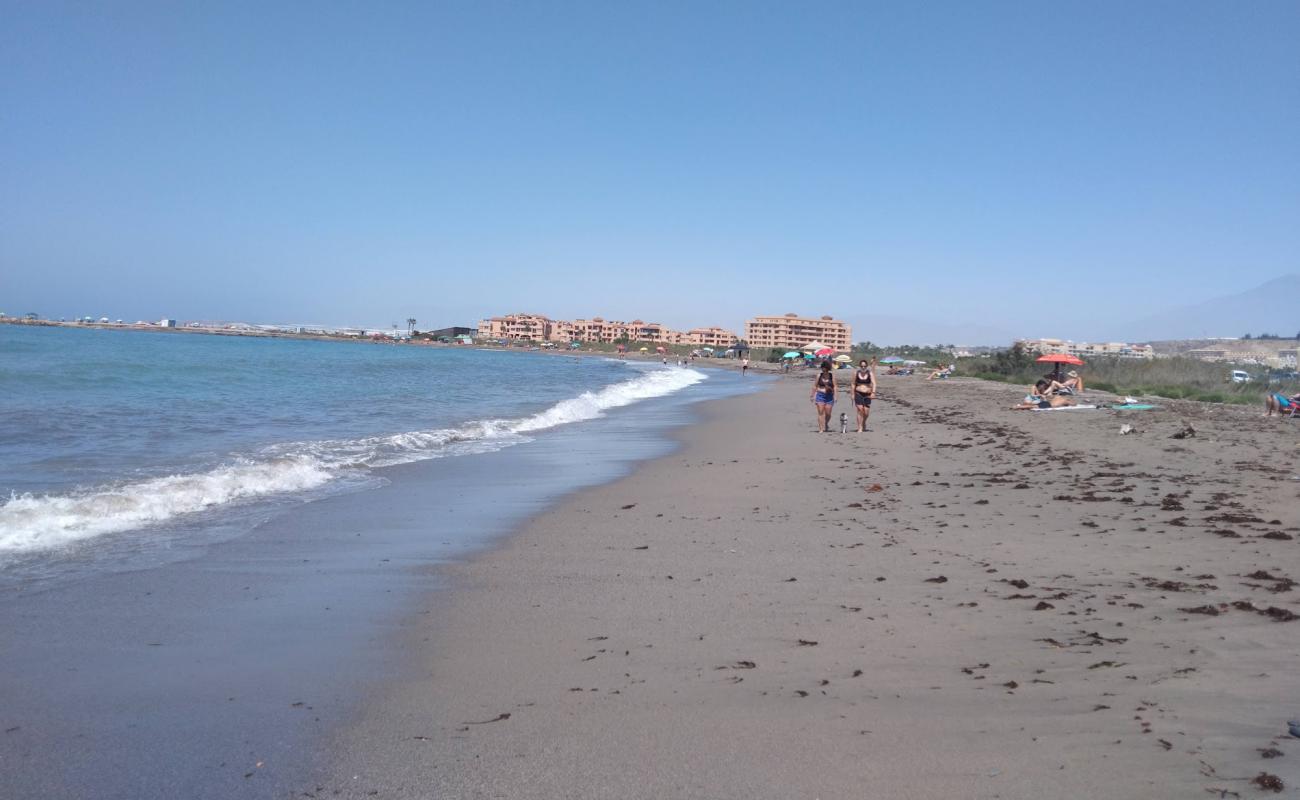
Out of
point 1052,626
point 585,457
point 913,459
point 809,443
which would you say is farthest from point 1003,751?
point 809,443

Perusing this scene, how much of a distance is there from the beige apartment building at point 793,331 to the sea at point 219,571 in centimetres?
14291

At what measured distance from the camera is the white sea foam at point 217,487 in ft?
23.3

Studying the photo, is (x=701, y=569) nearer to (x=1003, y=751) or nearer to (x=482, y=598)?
(x=482, y=598)

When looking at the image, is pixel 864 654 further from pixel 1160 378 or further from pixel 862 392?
pixel 1160 378

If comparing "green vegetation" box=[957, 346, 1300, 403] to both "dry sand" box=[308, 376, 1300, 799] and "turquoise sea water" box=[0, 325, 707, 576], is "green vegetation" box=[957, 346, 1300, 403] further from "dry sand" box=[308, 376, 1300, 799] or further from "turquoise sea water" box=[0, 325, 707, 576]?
"dry sand" box=[308, 376, 1300, 799]

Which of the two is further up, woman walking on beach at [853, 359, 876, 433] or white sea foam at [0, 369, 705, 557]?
woman walking on beach at [853, 359, 876, 433]

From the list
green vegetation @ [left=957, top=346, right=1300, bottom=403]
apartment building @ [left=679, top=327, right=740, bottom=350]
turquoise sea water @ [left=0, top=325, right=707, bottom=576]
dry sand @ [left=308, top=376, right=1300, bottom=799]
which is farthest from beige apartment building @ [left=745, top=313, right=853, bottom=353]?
dry sand @ [left=308, top=376, right=1300, bottom=799]

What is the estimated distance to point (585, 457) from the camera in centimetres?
1359

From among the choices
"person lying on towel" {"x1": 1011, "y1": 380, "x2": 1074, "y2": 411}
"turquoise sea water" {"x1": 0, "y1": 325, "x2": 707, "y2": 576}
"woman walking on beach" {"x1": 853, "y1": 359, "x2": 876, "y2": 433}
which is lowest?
"turquoise sea water" {"x1": 0, "y1": 325, "x2": 707, "y2": 576}

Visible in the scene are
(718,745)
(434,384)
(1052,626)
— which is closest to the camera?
(718,745)

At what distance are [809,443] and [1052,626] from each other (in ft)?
34.5

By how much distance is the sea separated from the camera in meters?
3.36

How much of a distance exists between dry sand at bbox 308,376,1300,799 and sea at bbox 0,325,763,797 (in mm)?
428

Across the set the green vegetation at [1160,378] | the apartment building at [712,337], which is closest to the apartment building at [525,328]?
the apartment building at [712,337]
